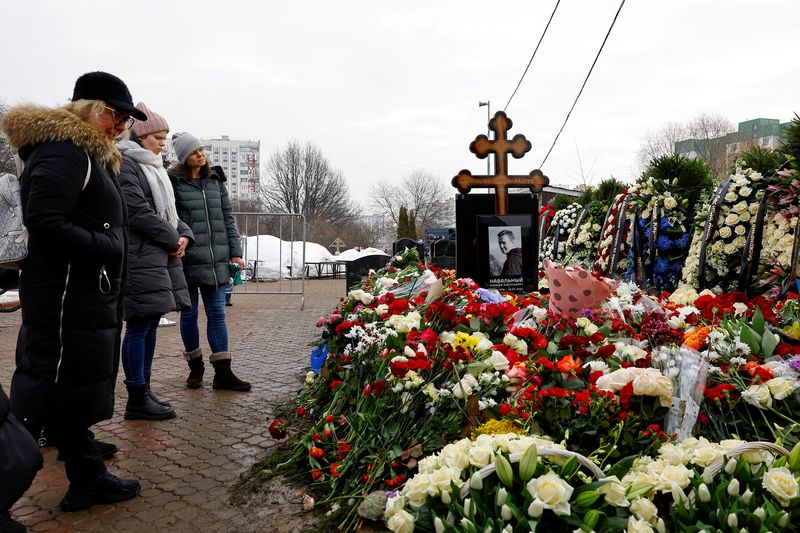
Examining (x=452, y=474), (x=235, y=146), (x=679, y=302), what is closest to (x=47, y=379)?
(x=452, y=474)

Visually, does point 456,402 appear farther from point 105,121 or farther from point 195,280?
point 195,280

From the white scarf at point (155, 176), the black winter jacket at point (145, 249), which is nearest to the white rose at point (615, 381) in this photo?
the black winter jacket at point (145, 249)

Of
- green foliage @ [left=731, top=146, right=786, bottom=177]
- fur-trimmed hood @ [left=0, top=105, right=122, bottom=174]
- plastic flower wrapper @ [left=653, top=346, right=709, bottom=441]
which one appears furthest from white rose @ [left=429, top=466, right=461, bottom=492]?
green foliage @ [left=731, top=146, right=786, bottom=177]

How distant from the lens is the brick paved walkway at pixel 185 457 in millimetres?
2645

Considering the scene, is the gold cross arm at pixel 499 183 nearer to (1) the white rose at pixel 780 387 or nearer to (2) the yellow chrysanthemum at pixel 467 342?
(2) the yellow chrysanthemum at pixel 467 342

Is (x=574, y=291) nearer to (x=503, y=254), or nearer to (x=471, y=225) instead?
(x=503, y=254)

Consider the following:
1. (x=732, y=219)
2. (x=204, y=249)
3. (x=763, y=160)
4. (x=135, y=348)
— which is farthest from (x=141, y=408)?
(x=763, y=160)

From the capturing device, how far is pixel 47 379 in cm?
254

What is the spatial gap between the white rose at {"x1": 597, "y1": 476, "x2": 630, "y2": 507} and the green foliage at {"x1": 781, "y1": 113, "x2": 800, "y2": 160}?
358 centimetres

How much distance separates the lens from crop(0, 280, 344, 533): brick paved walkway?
104 inches

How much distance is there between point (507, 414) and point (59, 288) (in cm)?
189

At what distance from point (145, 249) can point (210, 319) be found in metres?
0.99

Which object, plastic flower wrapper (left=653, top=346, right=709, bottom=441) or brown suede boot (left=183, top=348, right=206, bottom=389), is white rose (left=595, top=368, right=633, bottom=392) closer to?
plastic flower wrapper (left=653, top=346, right=709, bottom=441)

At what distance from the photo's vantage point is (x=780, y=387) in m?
2.13
